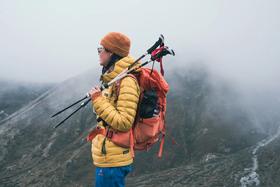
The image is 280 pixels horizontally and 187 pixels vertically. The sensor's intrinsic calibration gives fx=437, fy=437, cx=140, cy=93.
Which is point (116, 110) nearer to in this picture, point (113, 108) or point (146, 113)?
point (113, 108)

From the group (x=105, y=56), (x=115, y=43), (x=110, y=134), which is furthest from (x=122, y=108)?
(x=115, y=43)

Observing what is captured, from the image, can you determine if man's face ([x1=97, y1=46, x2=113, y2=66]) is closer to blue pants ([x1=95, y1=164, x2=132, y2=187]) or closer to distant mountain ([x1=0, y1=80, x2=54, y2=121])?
blue pants ([x1=95, y1=164, x2=132, y2=187])

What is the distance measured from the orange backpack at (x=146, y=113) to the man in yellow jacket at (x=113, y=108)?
0.18m

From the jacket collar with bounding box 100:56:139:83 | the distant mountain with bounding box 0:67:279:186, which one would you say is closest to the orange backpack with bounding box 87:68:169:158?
the jacket collar with bounding box 100:56:139:83

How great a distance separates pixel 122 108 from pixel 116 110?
0.16 metres

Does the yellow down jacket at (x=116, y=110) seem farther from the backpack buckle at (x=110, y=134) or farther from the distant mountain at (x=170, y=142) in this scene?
the distant mountain at (x=170, y=142)

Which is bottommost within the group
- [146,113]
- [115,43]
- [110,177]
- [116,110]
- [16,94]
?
[16,94]

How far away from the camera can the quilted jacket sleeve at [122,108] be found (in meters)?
8.70

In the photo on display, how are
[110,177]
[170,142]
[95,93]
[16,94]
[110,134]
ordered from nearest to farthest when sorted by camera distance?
[95,93] < [110,177] < [110,134] < [170,142] < [16,94]

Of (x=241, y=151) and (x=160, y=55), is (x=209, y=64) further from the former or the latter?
(x=160, y=55)

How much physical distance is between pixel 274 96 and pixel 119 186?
124 m

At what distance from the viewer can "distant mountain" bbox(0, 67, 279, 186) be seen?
80438mm

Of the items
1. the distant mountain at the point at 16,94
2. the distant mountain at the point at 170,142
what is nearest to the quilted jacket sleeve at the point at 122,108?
the distant mountain at the point at 170,142

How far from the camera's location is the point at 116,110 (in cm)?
885
